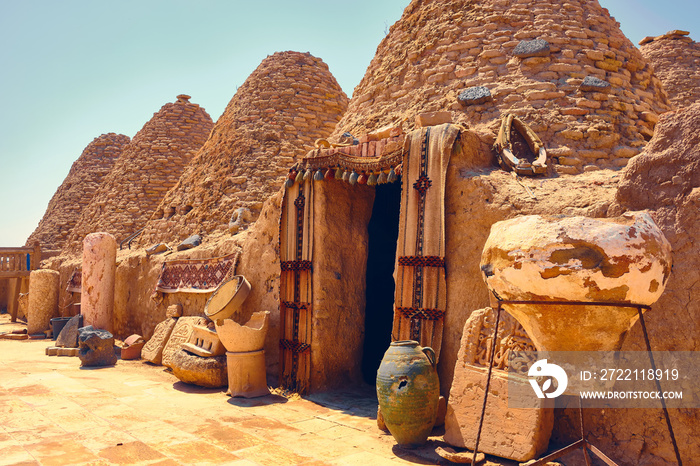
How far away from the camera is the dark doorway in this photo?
23.9ft

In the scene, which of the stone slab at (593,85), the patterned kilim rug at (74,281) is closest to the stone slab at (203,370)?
the stone slab at (593,85)

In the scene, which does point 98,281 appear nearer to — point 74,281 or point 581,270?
point 74,281

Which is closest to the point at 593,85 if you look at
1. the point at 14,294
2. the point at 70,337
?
the point at 70,337

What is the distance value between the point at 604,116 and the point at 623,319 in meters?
4.97

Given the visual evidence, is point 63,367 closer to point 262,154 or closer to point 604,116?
point 262,154

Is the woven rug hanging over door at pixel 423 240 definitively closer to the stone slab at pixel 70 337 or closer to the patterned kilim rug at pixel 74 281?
the stone slab at pixel 70 337

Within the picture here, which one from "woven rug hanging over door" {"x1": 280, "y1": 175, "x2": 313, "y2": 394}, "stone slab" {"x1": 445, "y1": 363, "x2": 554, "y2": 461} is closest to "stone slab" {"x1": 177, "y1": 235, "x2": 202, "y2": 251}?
"woven rug hanging over door" {"x1": 280, "y1": 175, "x2": 313, "y2": 394}

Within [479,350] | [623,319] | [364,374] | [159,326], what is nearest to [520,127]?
[479,350]

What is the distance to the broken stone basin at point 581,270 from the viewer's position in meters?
2.41

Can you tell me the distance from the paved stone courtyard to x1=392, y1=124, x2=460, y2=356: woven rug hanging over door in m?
1.01

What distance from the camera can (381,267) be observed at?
7.41 metres

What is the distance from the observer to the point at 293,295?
651 cm

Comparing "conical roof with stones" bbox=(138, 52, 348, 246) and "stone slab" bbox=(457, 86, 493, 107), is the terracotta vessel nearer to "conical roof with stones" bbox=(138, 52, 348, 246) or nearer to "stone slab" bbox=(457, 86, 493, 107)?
"conical roof with stones" bbox=(138, 52, 348, 246)

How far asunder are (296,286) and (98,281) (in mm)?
5595
